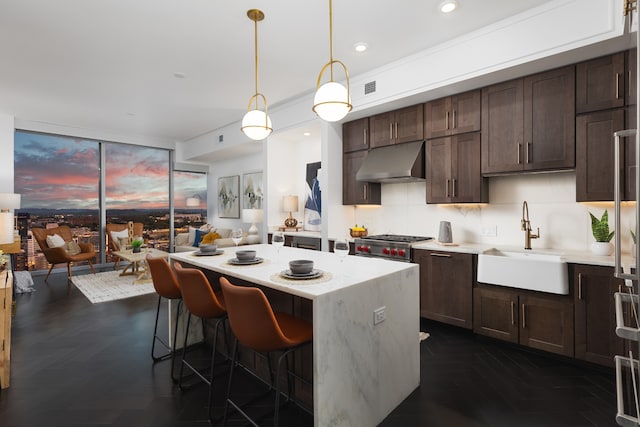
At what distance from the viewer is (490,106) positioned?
10.9 feet

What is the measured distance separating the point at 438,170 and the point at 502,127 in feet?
2.49

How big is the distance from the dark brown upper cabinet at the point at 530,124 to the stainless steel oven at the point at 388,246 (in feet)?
3.60

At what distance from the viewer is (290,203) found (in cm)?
567

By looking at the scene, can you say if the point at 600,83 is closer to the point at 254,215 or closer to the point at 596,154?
the point at 596,154

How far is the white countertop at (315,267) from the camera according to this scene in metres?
1.74

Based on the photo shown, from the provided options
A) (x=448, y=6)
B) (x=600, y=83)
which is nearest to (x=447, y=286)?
(x=600, y=83)

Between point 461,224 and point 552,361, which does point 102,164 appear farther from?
point 552,361

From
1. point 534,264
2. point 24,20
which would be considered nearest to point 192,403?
point 534,264

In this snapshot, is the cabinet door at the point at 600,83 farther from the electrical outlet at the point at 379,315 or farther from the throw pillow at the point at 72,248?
the throw pillow at the point at 72,248

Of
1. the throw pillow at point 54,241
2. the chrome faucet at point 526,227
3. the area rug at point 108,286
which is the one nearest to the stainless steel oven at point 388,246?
the chrome faucet at point 526,227

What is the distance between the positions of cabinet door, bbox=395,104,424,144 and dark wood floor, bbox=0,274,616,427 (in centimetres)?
220

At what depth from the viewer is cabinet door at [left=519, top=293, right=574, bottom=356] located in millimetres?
2691

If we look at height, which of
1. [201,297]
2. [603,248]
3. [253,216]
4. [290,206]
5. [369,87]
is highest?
[369,87]

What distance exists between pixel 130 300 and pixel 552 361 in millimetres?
4963
